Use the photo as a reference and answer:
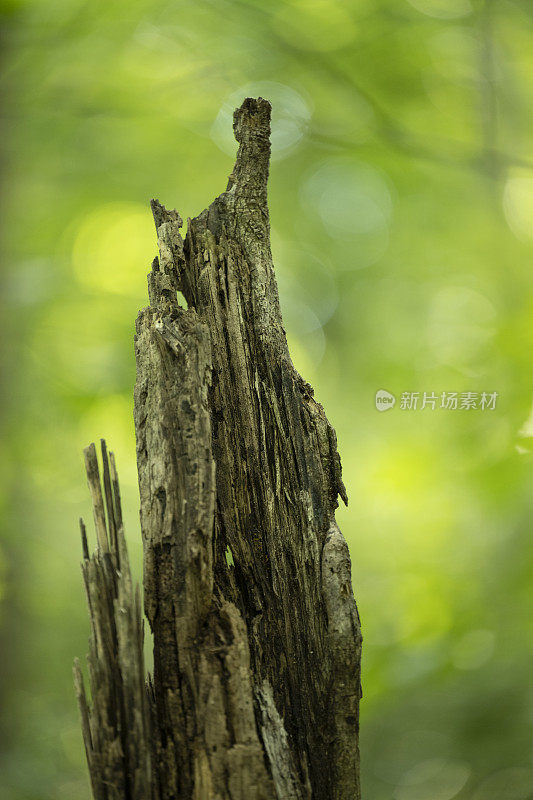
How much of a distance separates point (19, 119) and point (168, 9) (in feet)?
2.46

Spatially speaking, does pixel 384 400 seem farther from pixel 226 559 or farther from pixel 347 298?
pixel 226 559

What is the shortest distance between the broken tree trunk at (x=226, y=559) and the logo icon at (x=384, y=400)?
121 centimetres

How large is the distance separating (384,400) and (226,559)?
1416 mm

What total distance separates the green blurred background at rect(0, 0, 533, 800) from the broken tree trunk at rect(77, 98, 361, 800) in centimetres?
120

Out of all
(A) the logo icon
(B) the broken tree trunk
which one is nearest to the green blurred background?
(A) the logo icon

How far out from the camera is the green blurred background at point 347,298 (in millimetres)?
2365

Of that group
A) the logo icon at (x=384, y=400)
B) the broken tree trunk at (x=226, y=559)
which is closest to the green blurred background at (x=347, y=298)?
the logo icon at (x=384, y=400)

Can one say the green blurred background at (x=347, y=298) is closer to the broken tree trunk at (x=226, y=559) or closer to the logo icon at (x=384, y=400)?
the logo icon at (x=384, y=400)

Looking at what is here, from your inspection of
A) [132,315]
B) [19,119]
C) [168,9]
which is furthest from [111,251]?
[168,9]

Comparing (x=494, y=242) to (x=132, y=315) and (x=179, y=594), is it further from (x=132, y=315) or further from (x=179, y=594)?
(x=179, y=594)

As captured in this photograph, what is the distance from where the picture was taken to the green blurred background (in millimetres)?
2365

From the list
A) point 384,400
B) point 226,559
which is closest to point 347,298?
point 384,400

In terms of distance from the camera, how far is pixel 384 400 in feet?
7.99

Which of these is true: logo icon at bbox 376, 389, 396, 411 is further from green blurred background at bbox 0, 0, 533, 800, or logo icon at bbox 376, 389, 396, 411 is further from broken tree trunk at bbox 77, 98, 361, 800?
broken tree trunk at bbox 77, 98, 361, 800
